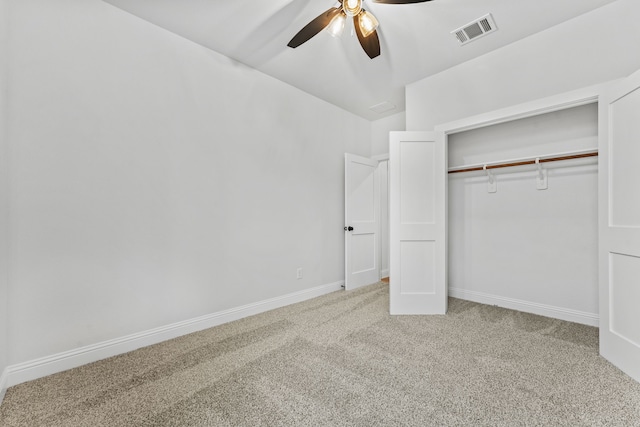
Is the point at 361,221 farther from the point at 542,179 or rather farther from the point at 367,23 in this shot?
the point at 367,23

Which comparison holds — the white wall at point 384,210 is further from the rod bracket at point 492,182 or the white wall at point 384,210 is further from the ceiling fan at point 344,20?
the ceiling fan at point 344,20

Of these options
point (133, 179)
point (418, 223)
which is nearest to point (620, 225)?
point (418, 223)

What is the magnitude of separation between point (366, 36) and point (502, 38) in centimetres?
156

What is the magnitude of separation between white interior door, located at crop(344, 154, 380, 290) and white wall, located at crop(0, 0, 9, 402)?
3221 millimetres

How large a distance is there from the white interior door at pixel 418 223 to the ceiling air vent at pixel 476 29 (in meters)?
0.90

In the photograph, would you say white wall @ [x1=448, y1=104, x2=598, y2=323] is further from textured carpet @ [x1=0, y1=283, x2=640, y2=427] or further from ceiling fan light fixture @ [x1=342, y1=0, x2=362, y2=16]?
ceiling fan light fixture @ [x1=342, y1=0, x2=362, y2=16]

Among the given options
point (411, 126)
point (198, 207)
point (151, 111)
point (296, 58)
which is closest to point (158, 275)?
point (198, 207)

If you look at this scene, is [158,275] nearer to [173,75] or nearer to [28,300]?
[28,300]

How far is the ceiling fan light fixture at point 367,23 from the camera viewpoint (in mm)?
2001

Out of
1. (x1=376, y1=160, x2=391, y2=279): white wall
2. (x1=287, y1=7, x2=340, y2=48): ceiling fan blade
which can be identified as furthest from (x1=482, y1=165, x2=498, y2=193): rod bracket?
(x1=287, y1=7, x2=340, y2=48): ceiling fan blade

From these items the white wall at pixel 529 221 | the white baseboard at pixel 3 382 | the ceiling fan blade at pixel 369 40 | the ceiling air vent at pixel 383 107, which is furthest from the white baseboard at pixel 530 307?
the white baseboard at pixel 3 382

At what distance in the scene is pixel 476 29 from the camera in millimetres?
2566

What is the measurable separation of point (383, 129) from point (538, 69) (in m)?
2.15

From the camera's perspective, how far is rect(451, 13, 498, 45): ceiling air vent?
2.46 m
